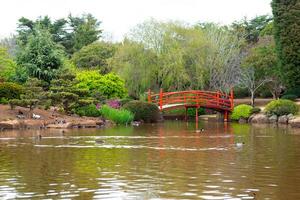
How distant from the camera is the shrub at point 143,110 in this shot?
1368 inches

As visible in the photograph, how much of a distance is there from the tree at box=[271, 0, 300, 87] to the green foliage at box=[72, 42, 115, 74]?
15.9 meters

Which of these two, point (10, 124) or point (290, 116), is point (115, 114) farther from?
point (290, 116)

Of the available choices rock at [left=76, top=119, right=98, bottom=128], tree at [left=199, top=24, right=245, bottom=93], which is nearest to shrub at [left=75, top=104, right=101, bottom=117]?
rock at [left=76, top=119, right=98, bottom=128]

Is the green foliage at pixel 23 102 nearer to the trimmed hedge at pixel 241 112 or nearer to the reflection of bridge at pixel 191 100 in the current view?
the reflection of bridge at pixel 191 100

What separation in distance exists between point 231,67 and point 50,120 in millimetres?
21875

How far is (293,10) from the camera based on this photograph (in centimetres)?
4044

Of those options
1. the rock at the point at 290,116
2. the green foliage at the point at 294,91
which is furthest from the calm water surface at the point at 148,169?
the green foliage at the point at 294,91

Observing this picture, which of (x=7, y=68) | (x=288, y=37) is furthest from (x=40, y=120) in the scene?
(x=288, y=37)

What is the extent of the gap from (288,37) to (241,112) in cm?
672

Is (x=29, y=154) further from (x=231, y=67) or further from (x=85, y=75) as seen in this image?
(x=231, y=67)

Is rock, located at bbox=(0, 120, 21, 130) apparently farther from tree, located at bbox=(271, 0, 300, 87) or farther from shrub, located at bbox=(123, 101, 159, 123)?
tree, located at bbox=(271, 0, 300, 87)

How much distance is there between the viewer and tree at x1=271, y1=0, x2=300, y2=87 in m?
39.7

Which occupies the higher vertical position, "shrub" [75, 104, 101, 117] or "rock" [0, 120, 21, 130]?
"shrub" [75, 104, 101, 117]

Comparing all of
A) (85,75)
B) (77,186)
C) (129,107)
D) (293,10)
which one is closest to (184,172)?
(77,186)
